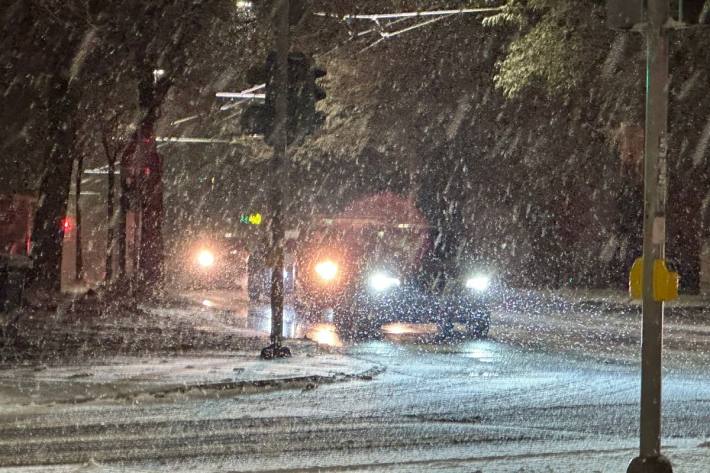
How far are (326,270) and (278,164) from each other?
6.48 meters

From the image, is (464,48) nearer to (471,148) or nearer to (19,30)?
(471,148)

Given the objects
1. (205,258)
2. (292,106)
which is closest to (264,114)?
(292,106)

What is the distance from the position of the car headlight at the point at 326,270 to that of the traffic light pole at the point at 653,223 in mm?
14631

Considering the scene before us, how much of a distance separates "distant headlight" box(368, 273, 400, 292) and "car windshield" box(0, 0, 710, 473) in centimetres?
4

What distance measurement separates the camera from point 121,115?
36.4m

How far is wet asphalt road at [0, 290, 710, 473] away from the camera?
8.34 metres

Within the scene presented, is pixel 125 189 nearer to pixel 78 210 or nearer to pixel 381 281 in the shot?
pixel 78 210

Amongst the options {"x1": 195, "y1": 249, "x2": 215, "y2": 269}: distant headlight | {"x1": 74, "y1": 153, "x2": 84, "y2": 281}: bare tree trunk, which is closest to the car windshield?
{"x1": 195, "y1": 249, "x2": 215, "y2": 269}: distant headlight

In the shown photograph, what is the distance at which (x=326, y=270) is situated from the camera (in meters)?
21.8

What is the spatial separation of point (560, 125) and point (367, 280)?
13.8 m

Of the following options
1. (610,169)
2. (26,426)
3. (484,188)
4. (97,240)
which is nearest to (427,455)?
(26,426)

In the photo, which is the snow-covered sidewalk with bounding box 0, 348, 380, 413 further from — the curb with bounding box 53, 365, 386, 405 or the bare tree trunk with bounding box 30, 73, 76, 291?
the bare tree trunk with bounding box 30, 73, 76, 291

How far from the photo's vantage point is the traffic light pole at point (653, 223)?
269 inches

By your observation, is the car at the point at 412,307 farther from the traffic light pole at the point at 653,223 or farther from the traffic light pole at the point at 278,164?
the traffic light pole at the point at 653,223
